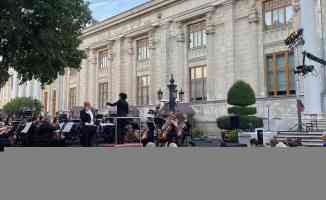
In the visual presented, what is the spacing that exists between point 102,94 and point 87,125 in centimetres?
3334

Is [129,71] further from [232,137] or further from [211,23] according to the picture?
[232,137]

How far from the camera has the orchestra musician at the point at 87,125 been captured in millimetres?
12078

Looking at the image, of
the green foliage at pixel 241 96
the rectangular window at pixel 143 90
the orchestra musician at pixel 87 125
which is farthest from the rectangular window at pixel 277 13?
the orchestra musician at pixel 87 125

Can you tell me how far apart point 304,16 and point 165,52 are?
14520 mm

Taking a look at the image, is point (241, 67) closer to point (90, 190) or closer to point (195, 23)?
point (195, 23)

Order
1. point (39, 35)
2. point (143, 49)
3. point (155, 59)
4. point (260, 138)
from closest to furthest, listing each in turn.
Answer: point (39, 35) → point (260, 138) → point (155, 59) → point (143, 49)

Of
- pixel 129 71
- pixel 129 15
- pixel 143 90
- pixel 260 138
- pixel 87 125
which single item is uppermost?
pixel 129 15

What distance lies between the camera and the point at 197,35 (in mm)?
34312

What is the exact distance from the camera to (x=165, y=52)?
36.4m

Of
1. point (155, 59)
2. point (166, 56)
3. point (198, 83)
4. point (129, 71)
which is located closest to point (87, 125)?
point (198, 83)

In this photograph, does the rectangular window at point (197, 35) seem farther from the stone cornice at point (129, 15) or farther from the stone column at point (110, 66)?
the stone column at point (110, 66)

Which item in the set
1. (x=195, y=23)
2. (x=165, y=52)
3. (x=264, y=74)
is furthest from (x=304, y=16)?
(x=165, y=52)

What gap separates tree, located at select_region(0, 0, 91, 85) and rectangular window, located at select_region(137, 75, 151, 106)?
20.7 m

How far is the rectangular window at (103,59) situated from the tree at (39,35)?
1053 inches
